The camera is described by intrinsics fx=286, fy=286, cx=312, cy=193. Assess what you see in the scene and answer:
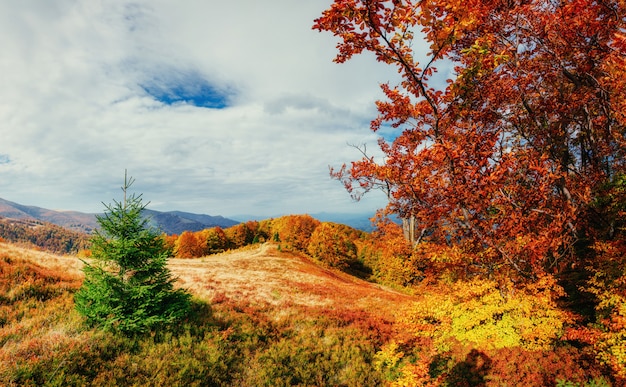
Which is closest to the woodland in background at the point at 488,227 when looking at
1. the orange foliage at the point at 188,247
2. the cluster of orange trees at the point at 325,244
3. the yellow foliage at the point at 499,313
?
the yellow foliage at the point at 499,313

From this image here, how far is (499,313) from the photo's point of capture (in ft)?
29.8

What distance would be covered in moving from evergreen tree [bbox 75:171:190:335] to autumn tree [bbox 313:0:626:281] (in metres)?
8.04

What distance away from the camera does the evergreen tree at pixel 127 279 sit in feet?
29.9

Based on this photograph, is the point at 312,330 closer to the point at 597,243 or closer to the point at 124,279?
the point at 124,279

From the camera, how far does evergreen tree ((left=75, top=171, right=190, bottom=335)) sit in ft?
29.9

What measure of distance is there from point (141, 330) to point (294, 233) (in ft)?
233

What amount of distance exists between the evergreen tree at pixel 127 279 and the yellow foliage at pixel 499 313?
9038 mm

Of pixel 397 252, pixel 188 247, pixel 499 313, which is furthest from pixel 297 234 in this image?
pixel 499 313

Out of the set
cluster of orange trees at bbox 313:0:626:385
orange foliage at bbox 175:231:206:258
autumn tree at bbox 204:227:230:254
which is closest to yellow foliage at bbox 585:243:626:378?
cluster of orange trees at bbox 313:0:626:385

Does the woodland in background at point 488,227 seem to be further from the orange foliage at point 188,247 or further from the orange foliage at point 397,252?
the orange foliage at point 188,247

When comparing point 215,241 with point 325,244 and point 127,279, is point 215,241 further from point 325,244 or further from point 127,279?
point 127,279

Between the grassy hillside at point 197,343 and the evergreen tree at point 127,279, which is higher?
the evergreen tree at point 127,279

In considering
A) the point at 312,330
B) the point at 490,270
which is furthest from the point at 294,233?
the point at 490,270

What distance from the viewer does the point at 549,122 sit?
9.84 metres
